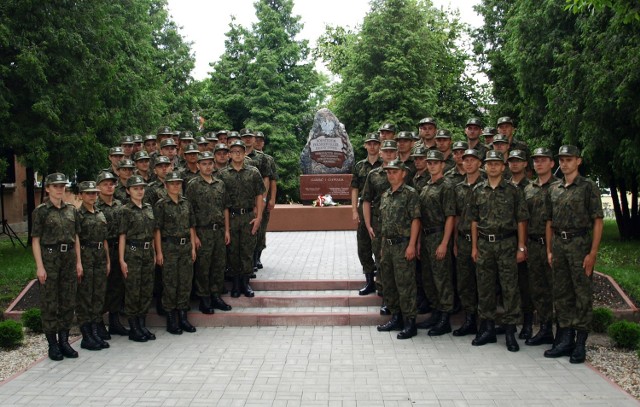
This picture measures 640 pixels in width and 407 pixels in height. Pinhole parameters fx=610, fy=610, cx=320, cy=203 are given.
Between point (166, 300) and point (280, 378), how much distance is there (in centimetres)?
228

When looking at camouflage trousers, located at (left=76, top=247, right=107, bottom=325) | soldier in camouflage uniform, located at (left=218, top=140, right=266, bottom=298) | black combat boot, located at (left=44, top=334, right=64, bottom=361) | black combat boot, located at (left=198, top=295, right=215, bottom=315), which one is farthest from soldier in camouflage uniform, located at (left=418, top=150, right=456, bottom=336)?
black combat boot, located at (left=44, top=334, right=64, bottom=361)

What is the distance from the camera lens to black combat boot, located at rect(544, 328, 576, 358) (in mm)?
6484

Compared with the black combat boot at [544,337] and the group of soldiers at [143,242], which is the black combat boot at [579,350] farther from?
the group of soldiers at [143,242]

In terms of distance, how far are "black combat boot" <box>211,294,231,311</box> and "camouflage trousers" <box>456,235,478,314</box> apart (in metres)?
3.10

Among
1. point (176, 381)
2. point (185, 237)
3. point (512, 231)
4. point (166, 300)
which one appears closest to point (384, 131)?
point (512, 231)

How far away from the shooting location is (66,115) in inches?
537

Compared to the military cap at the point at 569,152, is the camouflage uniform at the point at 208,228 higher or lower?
lower

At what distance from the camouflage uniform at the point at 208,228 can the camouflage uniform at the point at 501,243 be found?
10.8ft

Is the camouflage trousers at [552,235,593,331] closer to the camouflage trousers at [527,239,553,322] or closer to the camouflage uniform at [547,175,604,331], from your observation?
the camouflage uniform at [547,175,604,331]

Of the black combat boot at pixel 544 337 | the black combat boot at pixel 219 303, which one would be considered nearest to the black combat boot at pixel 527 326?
the black combat boot at pixel 544 337

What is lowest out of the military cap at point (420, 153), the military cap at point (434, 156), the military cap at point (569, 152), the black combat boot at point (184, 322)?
the black combat boot at point (184, 322)

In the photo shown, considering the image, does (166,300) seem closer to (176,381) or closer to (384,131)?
(176,381)

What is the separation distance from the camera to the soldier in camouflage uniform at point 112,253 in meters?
7.25

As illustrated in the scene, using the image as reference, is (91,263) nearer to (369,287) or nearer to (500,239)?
(369,287)
